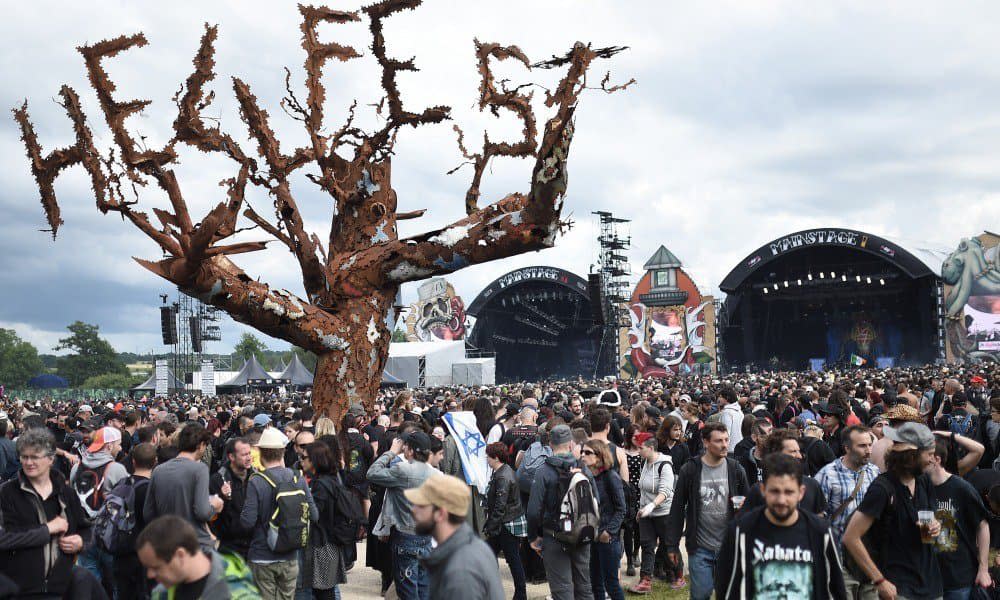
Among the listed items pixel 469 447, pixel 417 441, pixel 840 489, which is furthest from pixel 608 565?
pixel 840 489

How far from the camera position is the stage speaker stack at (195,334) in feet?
149

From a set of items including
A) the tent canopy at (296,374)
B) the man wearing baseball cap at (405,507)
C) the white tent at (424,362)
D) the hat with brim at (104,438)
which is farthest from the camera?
the white tent at (424,362)

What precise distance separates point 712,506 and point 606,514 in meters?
1.00

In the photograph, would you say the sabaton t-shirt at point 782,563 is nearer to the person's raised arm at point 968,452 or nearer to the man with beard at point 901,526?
the man with beard at point 901,526

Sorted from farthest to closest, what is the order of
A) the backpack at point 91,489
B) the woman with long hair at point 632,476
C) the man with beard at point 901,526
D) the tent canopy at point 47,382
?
the tent canopy at point 47,382 < the woman with long hair at point 632,476 < the backpack at point 91,489 < the man with beard at point 901,526

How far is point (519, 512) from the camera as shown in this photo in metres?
7.17

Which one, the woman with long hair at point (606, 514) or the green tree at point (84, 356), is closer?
the woman with long hair at point (606, 514)

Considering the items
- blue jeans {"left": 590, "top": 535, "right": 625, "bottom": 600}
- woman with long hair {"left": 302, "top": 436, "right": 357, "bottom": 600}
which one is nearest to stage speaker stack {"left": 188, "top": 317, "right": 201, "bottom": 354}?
woman with long hair {"left": 302, "top": 436, "right": 357, "bottom": 600}

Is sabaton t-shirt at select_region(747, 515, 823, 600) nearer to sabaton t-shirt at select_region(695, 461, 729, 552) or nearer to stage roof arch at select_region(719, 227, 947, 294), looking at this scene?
sabaton t-shirt at select_region(695, 461, 729, 552)

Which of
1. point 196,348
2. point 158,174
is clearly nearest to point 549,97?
point 158,174

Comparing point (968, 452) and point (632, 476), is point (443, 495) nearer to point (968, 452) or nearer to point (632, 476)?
point (968, 452)

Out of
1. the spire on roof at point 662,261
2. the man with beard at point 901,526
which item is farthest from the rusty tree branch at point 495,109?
the spire on roof at point 662,261

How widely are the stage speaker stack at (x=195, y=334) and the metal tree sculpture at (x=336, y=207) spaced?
114 ft

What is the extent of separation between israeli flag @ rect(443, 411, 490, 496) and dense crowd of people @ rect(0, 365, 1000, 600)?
4 centimetres
